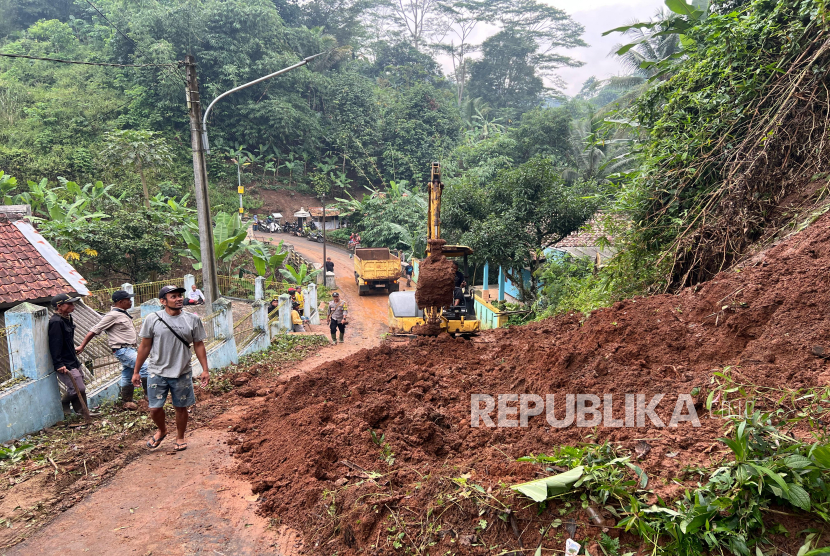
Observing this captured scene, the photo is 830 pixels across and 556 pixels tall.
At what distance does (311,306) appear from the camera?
734 inches

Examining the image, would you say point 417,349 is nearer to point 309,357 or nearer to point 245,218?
point 309,357

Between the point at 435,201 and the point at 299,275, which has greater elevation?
the point at 435,201

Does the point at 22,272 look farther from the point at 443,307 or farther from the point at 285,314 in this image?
the point at 443,307

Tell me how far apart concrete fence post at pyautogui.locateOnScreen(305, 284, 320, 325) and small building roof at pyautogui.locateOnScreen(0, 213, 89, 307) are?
8935mm

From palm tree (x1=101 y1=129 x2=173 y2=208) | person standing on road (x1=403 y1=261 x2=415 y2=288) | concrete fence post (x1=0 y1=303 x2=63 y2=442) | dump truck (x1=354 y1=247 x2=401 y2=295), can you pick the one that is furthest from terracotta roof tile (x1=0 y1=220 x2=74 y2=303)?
person standing on road (x1=403 y1=261 x2=415 y2=288)

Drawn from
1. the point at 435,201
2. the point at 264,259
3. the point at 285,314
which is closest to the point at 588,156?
the point at 264,259

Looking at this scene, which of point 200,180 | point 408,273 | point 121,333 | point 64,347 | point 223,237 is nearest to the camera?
point 64,347

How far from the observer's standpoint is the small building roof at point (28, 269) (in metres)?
8.45

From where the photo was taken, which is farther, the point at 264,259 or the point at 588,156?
the point at 588,156

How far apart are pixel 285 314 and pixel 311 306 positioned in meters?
3.45

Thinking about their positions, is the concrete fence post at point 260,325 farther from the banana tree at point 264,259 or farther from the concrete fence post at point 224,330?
the banana tree at point 264,259

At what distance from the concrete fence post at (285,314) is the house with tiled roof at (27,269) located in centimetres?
574

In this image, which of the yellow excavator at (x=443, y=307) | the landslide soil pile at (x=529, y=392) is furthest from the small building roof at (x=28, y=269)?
the yellow excavator at (x=443, y=307)

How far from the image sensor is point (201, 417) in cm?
592
